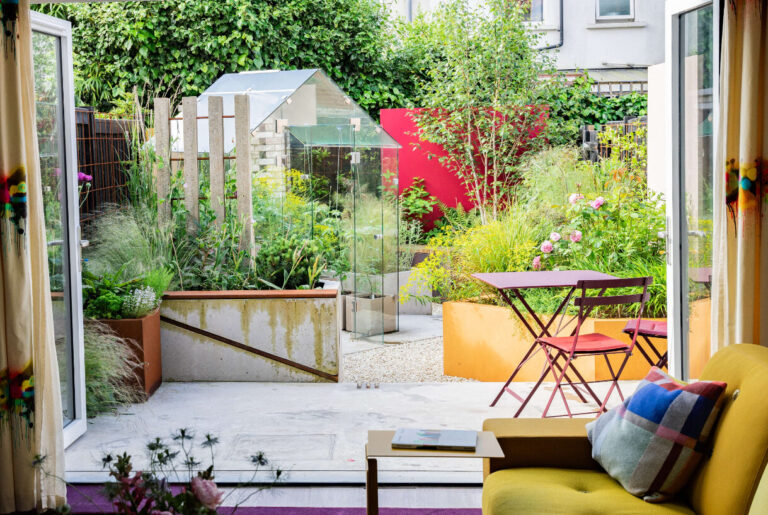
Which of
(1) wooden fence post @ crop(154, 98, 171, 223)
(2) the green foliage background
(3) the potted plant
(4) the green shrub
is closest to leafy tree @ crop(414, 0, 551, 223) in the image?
(2) the green foliage background

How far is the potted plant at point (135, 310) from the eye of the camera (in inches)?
219

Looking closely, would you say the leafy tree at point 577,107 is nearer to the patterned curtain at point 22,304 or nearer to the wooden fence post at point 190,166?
the wooden fence post at point 190,166

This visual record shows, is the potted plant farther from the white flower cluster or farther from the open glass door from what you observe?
the open glass door

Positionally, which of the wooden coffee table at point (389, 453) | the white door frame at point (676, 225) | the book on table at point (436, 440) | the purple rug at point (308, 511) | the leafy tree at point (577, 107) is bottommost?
the purple rug at point (308, 511)

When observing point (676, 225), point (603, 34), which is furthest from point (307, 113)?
point (603, 34)

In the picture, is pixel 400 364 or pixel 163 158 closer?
pixel 163 158

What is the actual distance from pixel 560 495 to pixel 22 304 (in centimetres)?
225

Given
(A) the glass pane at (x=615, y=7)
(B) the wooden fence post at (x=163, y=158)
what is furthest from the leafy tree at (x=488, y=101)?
(B) the wooden fence post at (x=163, y=158)

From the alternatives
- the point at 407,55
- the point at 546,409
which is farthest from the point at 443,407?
the point at 407,55

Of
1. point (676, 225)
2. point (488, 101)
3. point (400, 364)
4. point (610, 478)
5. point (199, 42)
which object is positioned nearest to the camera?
point (610, 478)

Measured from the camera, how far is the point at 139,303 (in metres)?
5.66

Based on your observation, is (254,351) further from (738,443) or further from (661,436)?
(738,443)

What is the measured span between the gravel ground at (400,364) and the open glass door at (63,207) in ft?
8.10

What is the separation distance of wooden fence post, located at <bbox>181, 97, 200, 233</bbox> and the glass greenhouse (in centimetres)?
48
